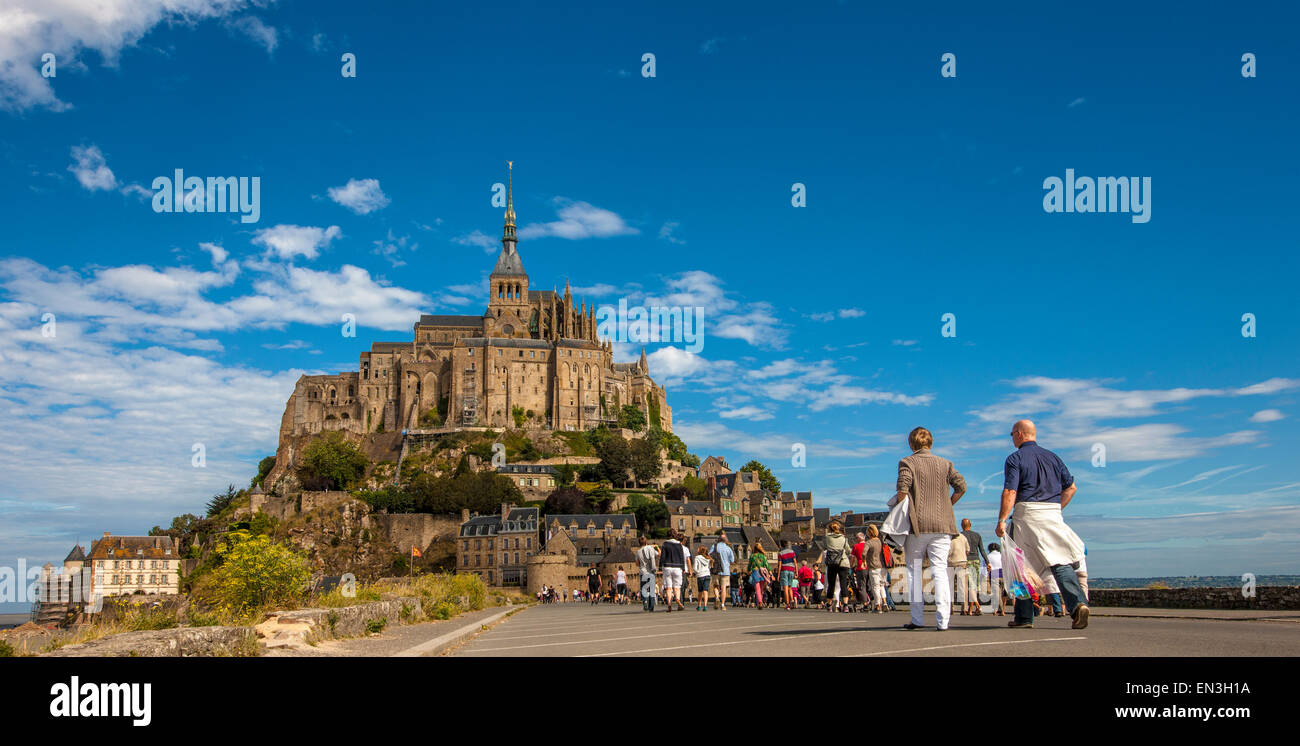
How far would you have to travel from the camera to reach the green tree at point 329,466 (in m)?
107

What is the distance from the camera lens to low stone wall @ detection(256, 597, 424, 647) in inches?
397

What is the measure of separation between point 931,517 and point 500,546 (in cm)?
7507

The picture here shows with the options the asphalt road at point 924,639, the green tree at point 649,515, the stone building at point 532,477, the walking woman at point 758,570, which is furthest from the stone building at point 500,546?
the asphalt road at point 924,639

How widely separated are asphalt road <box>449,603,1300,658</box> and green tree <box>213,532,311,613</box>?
308cm

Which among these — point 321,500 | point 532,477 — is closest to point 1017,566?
point 321,500

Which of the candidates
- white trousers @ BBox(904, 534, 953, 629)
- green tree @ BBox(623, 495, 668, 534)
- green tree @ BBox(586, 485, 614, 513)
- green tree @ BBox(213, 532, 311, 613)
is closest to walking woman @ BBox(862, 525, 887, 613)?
white trousers @ BBox(904, 534, 953, 629)

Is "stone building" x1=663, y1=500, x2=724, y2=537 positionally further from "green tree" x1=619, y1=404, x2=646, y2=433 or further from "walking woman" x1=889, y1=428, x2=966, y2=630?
"walking woman" x1=889, y1=428, x2=966, y2=630

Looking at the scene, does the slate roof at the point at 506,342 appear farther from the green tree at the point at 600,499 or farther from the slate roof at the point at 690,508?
the slate roof at the point at 690,508

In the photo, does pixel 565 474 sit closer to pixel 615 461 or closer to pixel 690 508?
pixel 615 461

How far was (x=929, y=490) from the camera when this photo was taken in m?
9.80

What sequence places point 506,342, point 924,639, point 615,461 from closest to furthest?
1. point 924,639
2. point 615,461
3. point 506,342
